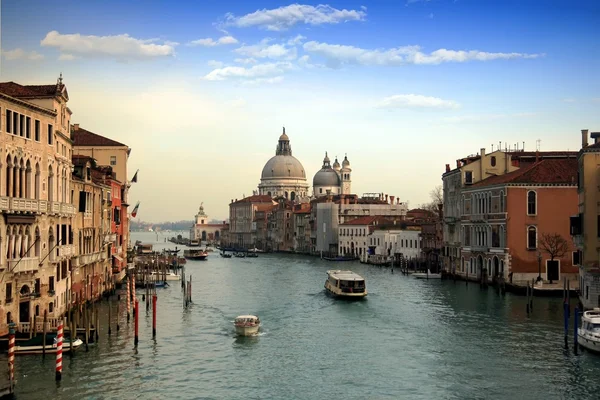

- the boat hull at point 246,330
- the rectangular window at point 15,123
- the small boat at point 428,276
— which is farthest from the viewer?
the small boat at point 428,276

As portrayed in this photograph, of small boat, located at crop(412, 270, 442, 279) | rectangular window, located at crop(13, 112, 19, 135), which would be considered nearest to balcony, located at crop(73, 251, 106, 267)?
rectangular window, located at crop(13, 112, 19, 135)

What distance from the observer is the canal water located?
15.0 meters

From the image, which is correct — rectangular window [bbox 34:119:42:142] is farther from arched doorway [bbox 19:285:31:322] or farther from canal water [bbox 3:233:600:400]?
canal water [bbox 3:233:600:400]

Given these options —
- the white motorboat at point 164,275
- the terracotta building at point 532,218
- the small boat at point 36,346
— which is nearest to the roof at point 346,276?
the terracotta building at point 532,218

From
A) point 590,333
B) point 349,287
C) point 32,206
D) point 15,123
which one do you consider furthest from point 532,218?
point 15,123

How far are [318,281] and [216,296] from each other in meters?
9.64

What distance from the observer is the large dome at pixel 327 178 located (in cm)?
10075

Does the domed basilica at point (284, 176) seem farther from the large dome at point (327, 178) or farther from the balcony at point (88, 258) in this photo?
the balcony at point (88, 258)

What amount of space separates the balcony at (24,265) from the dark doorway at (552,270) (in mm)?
20096

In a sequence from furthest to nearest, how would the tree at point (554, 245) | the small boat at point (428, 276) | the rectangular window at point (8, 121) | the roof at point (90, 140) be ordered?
the small boat at point (428, 276) → the roof at point (90, 140) → the tree at point (554, 245) → the rectangular window at point (8, 121)

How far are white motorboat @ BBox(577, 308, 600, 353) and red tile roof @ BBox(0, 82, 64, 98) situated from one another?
13.1 m

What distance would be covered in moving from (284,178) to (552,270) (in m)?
83.4

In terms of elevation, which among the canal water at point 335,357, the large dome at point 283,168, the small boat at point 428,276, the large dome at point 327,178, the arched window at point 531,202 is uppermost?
the large dome at point 283,168

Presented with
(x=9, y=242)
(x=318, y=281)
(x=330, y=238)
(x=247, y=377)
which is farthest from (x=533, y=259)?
(x=330, y=238)
